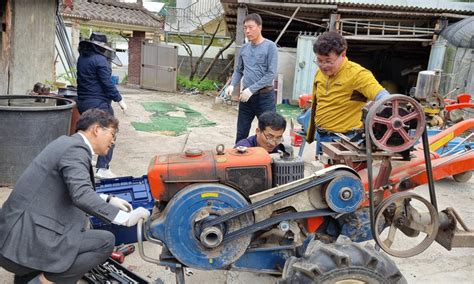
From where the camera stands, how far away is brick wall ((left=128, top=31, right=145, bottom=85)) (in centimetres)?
1555

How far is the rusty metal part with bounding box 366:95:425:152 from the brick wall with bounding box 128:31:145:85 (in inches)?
547

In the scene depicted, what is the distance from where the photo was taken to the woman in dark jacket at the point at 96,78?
478cm

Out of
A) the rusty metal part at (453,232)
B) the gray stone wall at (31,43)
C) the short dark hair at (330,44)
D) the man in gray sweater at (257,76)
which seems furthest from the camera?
the gray stone wall at (31,43)

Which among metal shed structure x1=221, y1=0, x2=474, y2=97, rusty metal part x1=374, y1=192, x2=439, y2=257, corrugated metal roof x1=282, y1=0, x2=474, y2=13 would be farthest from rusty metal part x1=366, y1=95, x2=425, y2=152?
corrugated metal roof x1=282, y1=0, x2=474, y2=13

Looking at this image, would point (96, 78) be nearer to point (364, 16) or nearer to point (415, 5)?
point (364, 16)

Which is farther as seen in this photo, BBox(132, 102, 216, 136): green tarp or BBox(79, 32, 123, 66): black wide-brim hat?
BBox(132, 102, 216, 136): green tarp

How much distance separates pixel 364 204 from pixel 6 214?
1.91m

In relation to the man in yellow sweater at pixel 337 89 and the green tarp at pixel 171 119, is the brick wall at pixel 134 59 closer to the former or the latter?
the green tarp at pixel 171 119

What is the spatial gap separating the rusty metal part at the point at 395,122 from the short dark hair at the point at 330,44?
2.97 ft

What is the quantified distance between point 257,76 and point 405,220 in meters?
2.55

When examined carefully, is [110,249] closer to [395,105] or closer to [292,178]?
[292,178]

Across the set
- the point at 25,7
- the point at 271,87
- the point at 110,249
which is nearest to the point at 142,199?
the point at 110,249

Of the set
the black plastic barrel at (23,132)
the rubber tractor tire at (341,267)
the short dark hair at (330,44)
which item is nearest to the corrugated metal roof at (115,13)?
the black plastic barrel at (23,132)

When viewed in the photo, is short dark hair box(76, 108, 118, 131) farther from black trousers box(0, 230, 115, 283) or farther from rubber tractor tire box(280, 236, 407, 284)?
rubber tractor tire box(280, 236, 407, 284)
